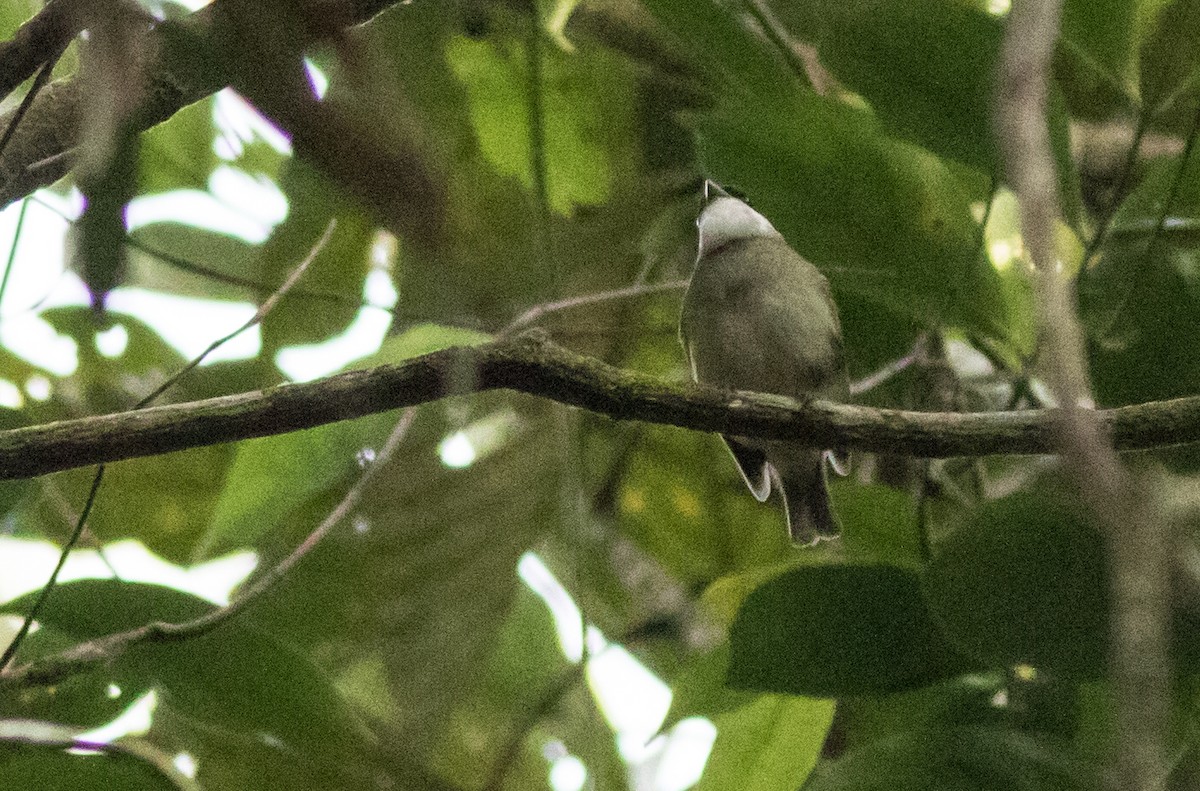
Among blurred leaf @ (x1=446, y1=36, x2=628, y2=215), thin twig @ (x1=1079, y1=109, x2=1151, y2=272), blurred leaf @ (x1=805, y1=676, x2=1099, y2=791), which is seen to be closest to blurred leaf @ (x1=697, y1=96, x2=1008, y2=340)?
thin twig @ (x1=1079, y1=109, x2=1151, y2=272)

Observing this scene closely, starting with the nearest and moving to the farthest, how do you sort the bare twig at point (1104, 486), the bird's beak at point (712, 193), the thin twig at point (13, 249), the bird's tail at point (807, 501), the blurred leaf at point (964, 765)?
1. the bare twig at point (1104, 486)
2. the thin twig at point (13, 249)
3. the blurred leaf at point (964, 765)
4. the bird's tail at point (807, 501)
5. the bird's beak at point (712, 193)

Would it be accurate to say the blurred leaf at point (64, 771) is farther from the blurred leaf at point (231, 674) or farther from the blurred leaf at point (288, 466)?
the blurred leaf at point (288, 466)

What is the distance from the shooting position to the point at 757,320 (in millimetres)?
2008

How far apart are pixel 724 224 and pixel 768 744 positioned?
97 centimetres

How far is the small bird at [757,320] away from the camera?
193cm

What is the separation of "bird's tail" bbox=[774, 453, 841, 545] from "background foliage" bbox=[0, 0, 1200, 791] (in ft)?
0.30

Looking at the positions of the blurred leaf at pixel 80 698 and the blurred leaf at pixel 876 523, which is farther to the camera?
the blurred leaf at pixel 876 523

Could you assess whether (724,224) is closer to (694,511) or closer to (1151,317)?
(694,511)

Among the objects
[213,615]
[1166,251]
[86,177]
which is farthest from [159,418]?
[1166,251]

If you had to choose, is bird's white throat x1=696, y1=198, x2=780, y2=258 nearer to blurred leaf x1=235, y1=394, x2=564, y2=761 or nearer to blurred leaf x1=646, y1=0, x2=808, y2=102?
blurred leaf x1=235, y1=394, x2=564, y2=761

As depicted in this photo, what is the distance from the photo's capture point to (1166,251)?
1306mm

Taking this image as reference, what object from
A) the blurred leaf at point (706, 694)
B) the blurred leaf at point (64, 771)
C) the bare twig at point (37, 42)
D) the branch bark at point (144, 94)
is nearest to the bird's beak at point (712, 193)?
the blurred leaf at point (706, 694)

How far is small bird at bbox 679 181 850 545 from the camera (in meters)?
1.93

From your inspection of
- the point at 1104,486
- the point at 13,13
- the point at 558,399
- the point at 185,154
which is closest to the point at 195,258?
the point at 185,154
